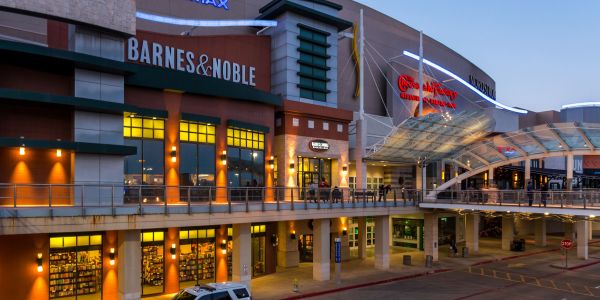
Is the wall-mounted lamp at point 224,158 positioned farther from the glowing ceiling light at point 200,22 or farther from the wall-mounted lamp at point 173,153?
the glowing ceiling light at point 200,22

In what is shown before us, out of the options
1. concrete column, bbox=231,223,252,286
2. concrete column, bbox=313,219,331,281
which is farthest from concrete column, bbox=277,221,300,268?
concrete column, bbox=231,223,252,286

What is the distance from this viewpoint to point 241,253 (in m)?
27.0

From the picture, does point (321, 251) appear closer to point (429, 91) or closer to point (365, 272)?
point (365, 272)

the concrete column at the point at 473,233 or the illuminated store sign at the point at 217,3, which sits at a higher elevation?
the illuminated store sign at the point at 217,3

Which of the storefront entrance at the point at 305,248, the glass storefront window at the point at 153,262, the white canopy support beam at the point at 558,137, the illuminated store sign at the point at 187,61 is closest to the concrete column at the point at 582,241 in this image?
the white canopy support beam at the point at 558,137

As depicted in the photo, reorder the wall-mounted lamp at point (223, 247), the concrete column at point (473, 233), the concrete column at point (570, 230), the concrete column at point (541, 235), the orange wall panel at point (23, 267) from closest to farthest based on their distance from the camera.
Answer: the orange wall panel at point (23, 267)
the wall-mounted lamp at point (223, 247)
the concrete column at point (473, 233)
the concrete column at point (570, 230)
the concrete column at point (541, 235)

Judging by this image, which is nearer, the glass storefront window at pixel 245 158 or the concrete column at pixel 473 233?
the glass storefront window at pixel 245 158

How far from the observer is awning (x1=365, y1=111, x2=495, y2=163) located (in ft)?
120

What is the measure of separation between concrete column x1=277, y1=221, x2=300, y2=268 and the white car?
49.3ft

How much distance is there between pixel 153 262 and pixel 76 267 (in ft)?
13.5

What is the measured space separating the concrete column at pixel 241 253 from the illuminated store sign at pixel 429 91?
2905 cm

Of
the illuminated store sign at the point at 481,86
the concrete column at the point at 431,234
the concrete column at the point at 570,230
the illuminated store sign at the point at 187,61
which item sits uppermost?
the illuminated store sign at the point at 481,86

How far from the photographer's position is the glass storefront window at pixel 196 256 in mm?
28734

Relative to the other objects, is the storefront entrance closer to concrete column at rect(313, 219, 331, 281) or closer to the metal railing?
concrete column at rect(313, 219, 331, 281)
